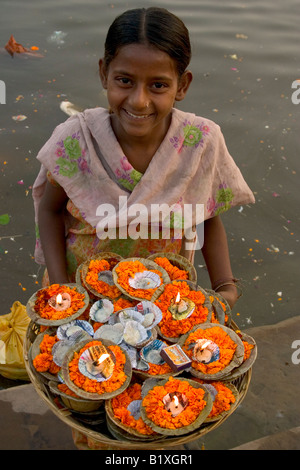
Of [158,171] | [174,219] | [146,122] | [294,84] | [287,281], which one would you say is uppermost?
[146,122]

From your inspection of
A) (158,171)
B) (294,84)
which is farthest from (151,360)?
(294,84)

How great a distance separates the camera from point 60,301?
1674 mm

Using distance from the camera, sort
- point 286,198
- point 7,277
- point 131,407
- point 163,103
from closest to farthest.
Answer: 1. point 131,407
2. point 163,103
3. point 7,277
4. point 286,198

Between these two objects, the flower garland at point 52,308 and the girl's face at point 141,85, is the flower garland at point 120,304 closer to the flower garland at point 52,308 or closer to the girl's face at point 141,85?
the flower garland at point 52,308

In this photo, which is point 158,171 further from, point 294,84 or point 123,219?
point 294,84

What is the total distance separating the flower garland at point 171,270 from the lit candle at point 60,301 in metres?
0.39

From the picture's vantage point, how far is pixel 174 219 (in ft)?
6.53

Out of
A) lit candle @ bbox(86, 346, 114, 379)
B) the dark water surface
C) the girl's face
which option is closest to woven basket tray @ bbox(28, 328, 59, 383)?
lit candle @ bbox(86, 346, 114, 379)

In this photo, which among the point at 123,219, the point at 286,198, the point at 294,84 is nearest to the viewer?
the point at 123,219

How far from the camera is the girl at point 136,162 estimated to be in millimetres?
1670

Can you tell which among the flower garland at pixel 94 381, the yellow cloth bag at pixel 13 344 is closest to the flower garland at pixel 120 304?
the flower garland at pixel 94 381

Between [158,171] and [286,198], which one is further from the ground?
[158,171]

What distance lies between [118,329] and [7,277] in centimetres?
179

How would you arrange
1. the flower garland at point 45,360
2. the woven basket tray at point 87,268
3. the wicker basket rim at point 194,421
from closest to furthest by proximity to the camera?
the wicker basket rim at point 194,421, the flower garland at point 45,360, the woven basket tray at point 87,268
